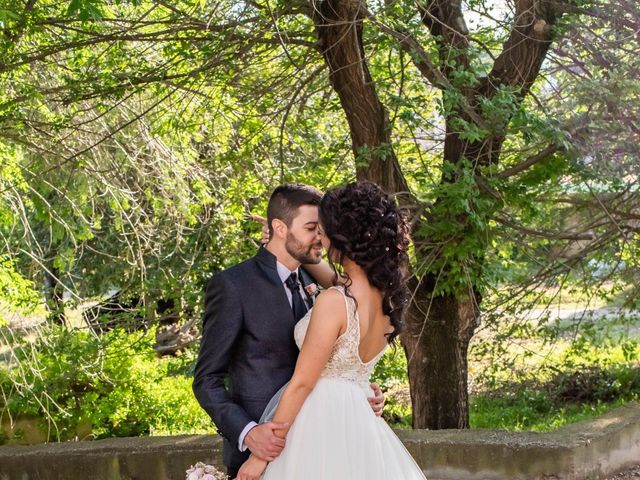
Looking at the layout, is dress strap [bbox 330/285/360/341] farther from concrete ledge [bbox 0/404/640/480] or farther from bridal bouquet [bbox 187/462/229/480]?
concrete ledge [bbox 0/404/640/480]

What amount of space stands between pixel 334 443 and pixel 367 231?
0.78 metres

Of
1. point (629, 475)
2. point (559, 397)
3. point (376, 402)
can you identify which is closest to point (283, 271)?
point (376, 402)

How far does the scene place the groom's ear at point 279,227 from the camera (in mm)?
3642

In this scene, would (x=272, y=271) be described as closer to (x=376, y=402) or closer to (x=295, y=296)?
(x=295, y=296)

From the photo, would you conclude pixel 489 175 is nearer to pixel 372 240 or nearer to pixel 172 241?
pixel 372 240

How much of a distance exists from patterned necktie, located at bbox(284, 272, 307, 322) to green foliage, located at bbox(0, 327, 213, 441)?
14.7 ft

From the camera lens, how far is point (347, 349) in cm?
344

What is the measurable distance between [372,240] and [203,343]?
735 mm

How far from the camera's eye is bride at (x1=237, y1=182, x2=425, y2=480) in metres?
3.35

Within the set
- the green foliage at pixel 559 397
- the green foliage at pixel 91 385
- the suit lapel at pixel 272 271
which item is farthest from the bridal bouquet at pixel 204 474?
the green foliage at pixel 559 397

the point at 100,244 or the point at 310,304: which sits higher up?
the point at 100,244

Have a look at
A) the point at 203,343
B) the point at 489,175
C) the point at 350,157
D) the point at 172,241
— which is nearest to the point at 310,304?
the point at 203,343

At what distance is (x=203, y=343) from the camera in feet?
11.7

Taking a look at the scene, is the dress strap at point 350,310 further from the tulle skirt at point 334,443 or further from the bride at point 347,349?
the tulle skirt at point 334,443
